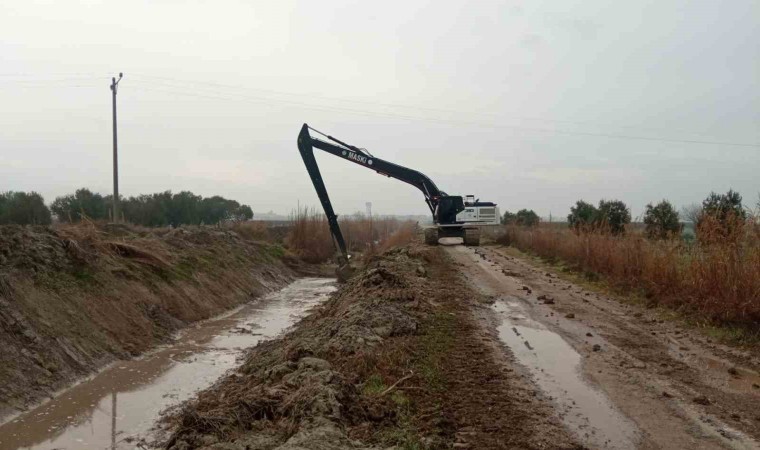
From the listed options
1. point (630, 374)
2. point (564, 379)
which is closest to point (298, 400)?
point (564, 379)

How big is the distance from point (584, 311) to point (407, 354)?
214 inches

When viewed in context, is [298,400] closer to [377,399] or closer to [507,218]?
[377,399]

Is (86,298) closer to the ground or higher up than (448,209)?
closer to the ground

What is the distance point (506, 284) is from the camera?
1506 centimetres

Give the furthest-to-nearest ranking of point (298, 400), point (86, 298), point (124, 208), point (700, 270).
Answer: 1. point (124, 208)
2. point (86, 298)
3. point (700, 270)
4. point (298, 400)

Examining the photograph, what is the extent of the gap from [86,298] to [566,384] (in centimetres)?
991

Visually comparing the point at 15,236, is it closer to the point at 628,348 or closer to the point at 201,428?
the point at 201,428

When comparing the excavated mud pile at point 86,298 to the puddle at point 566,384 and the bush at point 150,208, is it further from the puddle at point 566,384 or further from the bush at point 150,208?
the bush at point 150,208

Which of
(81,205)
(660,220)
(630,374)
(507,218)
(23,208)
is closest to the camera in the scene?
(630,374)

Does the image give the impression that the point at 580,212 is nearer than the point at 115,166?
No

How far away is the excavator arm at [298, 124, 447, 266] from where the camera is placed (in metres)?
24.4

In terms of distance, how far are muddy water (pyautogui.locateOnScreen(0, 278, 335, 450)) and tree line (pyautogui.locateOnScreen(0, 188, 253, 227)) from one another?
14826mm

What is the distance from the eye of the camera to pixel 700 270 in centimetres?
1063

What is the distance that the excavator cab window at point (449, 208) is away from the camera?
28406mm
